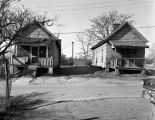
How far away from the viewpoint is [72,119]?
277 inches

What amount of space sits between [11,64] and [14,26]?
503 cm

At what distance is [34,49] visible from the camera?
2464cm

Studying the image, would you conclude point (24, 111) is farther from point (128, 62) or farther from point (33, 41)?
point (128, 62)

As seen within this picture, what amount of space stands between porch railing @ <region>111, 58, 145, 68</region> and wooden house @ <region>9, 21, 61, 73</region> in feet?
24.9

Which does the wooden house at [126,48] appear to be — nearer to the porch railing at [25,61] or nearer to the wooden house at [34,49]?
the wooden house at [34,49]

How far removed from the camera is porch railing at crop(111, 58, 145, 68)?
22812mm

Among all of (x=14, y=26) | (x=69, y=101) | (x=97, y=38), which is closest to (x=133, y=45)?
(x=14, y=26)

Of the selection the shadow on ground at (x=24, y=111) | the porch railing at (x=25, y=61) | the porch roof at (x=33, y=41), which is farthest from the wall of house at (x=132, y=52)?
the shadow on ground at (x=24, y=111)

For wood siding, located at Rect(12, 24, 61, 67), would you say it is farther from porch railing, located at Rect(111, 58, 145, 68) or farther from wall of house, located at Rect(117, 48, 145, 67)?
wall of house, located at Rect(117, 48, 145, 67)

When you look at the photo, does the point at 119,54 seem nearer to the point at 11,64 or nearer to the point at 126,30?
the point at 126,30

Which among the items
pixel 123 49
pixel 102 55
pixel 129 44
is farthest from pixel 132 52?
pixel 102 55

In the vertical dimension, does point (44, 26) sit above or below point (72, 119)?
above

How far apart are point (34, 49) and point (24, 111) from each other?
16.8 metres

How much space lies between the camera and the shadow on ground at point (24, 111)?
25.1 ft
